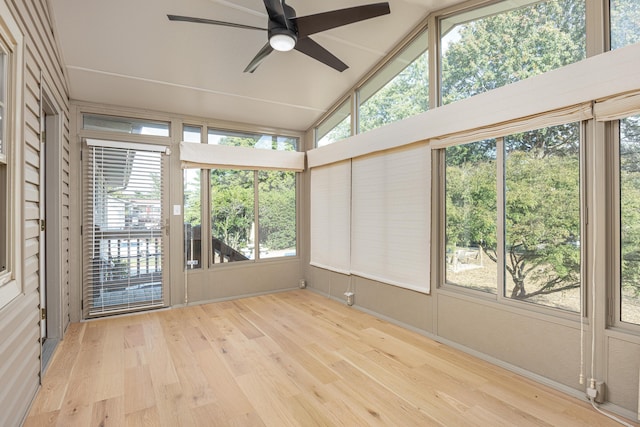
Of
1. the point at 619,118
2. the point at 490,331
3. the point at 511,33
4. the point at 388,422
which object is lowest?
the point at 388,422

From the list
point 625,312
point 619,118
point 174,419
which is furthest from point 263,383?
point 619,118

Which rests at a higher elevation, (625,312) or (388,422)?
(625,312)

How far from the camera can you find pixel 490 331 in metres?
2.66

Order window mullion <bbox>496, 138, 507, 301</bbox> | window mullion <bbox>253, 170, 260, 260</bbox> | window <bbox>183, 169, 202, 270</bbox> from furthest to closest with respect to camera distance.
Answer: window mullion <bbox>253, 170, 260, 260</bbox>
window <bbox>183, 169, 202, 270</bbox>
window mullion <bbox>496, 138, 507, 301</bbox>

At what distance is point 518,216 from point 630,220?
66 centimetres

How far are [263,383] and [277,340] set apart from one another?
0.79 meters

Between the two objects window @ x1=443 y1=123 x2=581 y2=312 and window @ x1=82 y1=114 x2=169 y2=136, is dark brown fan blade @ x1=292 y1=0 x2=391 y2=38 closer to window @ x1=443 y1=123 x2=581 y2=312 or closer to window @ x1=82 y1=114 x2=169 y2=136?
window @ x1=443 y1=123 x2=581 y2=312

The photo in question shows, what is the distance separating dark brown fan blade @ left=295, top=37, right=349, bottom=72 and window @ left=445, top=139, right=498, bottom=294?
132 centimetres

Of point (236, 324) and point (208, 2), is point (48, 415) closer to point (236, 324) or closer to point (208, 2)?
point (236, 324)

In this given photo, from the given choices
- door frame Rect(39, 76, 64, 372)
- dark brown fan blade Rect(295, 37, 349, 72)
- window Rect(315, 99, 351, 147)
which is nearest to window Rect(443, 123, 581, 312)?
dark brown fan blade Rect(295, 37, 349, 72)

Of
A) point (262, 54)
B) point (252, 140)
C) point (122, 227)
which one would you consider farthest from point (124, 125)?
point (262, 54)

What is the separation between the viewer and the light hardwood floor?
6.47ft

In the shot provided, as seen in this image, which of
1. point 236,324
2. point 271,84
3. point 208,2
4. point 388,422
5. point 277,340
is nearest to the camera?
point 388,422

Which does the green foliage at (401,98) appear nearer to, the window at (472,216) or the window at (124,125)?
the window at (472,216)
